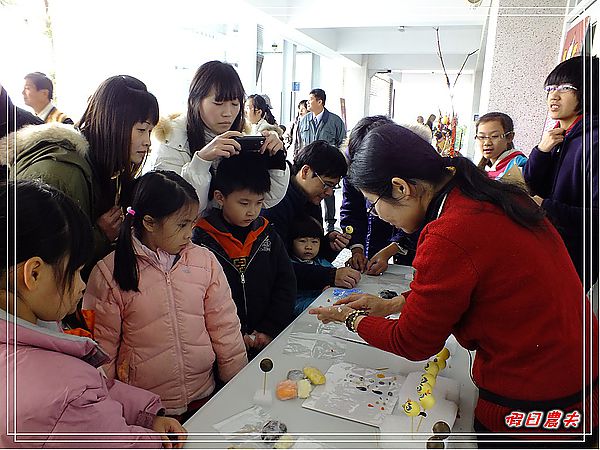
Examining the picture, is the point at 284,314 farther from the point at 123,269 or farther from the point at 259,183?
the point at 123,269

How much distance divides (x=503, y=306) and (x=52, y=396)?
0.65 metres

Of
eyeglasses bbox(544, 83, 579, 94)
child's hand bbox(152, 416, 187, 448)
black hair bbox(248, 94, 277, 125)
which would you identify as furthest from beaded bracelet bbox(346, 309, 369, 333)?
black hair bbox(248, 94, 277, 125)

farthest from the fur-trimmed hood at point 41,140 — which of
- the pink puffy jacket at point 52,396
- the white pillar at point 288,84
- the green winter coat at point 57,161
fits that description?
the white pillar at point 288,84

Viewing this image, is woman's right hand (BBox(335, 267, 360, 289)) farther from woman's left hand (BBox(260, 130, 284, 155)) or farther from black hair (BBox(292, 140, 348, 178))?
woman's left hand (BBox(260, 130, 284, 155))

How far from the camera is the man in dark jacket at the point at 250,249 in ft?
4.11

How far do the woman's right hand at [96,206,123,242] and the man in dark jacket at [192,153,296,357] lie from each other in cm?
19

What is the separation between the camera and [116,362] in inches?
40.6

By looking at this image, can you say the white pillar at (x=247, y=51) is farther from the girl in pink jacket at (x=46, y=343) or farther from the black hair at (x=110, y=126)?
the girl in pink jacket at (x=46, y=343)

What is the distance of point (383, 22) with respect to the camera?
4.27 m

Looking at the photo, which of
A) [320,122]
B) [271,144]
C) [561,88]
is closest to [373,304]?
[271,144]

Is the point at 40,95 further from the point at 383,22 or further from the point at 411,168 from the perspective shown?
the point at 383,22

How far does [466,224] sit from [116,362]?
0.76 m

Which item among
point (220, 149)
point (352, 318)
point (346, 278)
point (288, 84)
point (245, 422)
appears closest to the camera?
point (245, 422)

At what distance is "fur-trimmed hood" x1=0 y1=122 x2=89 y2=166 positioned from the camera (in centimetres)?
105
